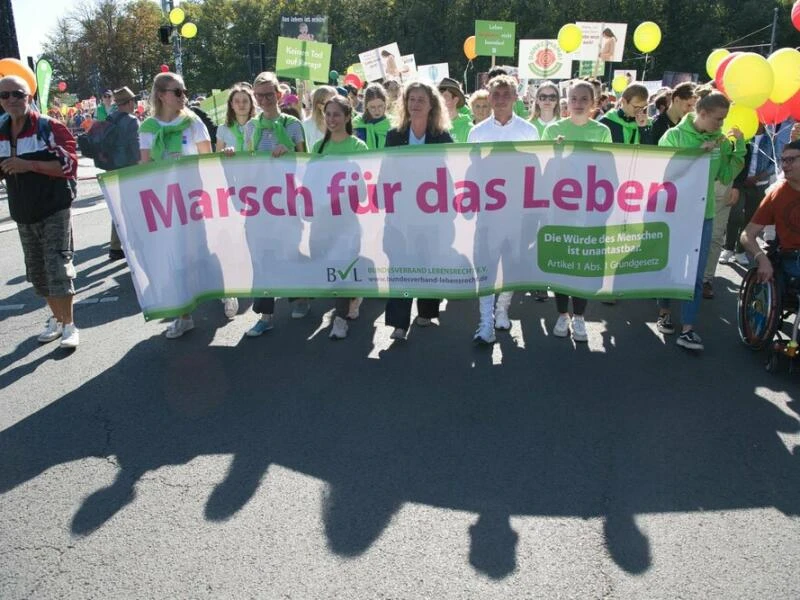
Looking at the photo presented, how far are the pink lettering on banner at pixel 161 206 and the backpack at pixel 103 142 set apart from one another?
416 centimetres

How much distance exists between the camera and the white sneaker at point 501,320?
5883mm

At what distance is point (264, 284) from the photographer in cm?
525

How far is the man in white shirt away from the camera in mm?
5324

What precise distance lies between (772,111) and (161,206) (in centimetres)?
543

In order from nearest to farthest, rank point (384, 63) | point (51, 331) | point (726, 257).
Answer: point (51, 331) < point (726, 257) < point (384, 63)

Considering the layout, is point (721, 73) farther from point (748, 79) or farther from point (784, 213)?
point (784, 213)

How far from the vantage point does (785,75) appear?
5.95 m

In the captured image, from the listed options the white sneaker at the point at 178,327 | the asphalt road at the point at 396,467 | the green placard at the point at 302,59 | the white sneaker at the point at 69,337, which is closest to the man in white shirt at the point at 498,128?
the asphalt road at the point at 396,467

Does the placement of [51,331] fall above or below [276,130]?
below

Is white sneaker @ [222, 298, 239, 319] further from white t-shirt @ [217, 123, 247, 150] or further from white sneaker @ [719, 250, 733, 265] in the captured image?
white sneaker @ [719, 250, 733, 265]

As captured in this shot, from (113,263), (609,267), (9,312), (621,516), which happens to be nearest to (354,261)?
(609,267)

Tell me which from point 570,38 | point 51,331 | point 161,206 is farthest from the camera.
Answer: point 570,38

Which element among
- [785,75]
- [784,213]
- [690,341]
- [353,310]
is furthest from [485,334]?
[785,75]

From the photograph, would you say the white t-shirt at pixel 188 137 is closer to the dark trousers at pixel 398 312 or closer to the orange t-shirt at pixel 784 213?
the dark trousers at pixel 398 312
